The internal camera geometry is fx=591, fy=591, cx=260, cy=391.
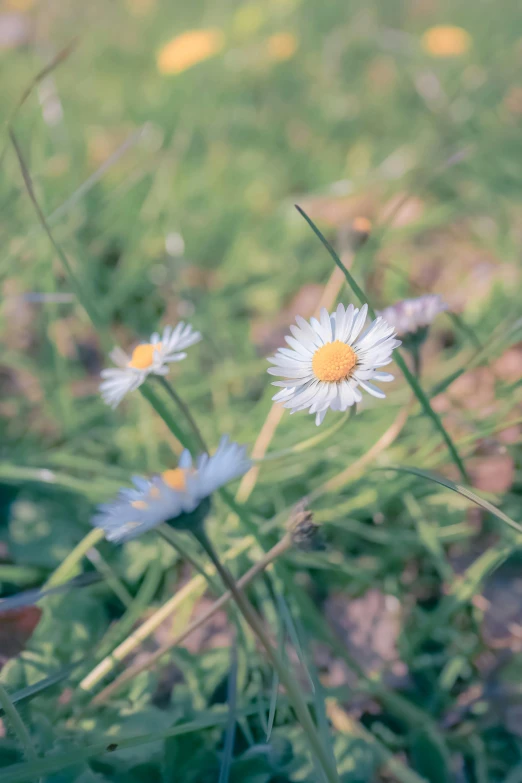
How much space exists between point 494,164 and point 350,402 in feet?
3.04

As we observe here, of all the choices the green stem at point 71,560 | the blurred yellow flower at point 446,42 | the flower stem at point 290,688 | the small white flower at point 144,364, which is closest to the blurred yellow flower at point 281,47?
the blurred yellow flower at point 446,42

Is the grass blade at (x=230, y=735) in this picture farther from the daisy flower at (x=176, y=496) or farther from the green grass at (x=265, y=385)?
the daisy flower at (x=176, y=496)

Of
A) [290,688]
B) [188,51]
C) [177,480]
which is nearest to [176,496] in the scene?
[177,480]

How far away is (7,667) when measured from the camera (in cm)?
54

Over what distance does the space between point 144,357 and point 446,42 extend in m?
1.26

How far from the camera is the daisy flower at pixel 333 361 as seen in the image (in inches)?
17.0

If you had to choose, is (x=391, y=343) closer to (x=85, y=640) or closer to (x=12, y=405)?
(x=85, y=640)

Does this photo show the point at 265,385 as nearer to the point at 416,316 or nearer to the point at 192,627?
the point at 416,316

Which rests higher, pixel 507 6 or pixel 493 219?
pixel 507 6

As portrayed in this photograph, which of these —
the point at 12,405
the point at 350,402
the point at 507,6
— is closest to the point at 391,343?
the point at 350,402

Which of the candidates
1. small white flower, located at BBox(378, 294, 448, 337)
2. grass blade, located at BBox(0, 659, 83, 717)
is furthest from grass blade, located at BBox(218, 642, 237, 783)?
small white flower, located at BBox(378, 294, 448, 337)

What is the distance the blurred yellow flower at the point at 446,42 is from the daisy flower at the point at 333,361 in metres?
1.17

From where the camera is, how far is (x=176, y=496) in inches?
15.1

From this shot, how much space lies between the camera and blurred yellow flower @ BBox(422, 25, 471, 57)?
1.36 m
